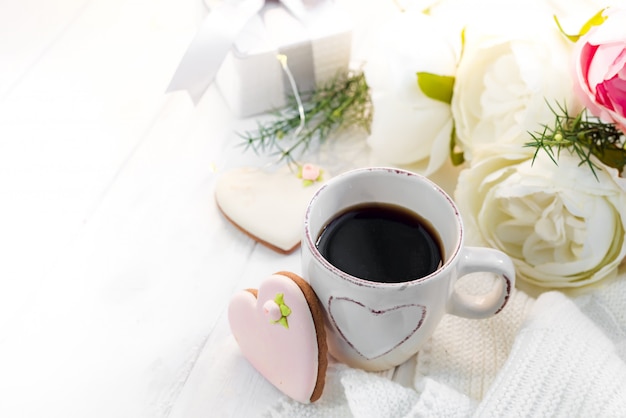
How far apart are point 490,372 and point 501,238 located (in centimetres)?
14

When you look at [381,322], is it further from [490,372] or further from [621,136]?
[621,136]

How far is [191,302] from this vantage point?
729 millimetres

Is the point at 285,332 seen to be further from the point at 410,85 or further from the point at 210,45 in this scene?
the point at 210,45

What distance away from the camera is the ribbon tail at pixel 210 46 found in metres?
0.85

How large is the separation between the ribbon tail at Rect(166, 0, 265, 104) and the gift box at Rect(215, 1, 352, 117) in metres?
0.02

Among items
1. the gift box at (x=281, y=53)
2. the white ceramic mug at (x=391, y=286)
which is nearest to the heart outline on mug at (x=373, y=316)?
the white ceramic mug at (x=391, y=286)

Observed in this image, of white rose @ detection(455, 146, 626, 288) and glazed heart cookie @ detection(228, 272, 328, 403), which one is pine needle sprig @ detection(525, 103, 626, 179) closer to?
white rose @ detection(455, 146, 626, 288)

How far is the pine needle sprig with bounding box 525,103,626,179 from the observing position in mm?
649

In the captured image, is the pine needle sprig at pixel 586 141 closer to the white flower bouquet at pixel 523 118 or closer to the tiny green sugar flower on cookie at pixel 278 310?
the white flower bouquet at pixel 523 118

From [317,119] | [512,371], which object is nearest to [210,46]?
[317,119]

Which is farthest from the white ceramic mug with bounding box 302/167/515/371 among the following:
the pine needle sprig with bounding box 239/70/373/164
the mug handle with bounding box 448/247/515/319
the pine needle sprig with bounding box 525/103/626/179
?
the pine needle sprig with bounding box 239/70/373/164

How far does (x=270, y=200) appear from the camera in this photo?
0.80 metres

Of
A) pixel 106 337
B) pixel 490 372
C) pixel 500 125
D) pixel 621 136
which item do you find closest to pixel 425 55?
pixel 500 125

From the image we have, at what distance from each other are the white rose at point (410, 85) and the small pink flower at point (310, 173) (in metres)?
0.08
